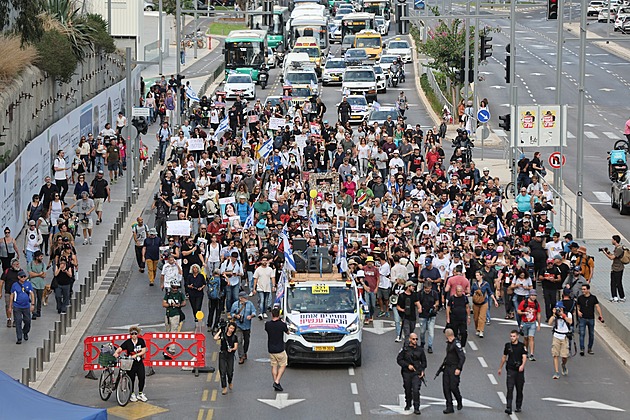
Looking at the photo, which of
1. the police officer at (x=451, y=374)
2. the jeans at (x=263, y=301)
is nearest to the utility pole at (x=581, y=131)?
the jeans at (x=263, y=301)

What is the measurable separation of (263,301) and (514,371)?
832 cm

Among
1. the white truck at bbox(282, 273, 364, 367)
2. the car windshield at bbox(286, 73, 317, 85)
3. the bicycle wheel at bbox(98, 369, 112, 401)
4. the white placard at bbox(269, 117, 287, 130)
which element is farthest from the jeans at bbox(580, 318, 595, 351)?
the car windshield at bbox(286, 73, 317, 85)

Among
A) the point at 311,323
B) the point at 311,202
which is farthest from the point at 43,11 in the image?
the point at 311,323

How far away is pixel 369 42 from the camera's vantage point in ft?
292

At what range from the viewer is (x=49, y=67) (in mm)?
47688

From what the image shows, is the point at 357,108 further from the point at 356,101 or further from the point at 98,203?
the point at 98,203

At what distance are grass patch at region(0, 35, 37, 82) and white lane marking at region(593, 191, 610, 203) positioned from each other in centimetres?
1895

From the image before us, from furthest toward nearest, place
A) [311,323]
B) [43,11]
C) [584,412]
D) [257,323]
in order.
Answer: [43,11], [257,323], [311,323], [584,412]

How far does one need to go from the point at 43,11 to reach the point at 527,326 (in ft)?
103

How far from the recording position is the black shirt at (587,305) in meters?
28.0

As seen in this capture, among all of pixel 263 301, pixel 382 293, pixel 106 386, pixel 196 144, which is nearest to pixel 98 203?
pixel 196 144

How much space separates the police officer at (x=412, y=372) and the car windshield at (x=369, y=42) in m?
65.5

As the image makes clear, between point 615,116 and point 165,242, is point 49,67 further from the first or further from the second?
point 615,116

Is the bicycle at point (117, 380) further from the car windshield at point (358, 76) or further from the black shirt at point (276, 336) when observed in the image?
the car windshield at point (358, 76)
